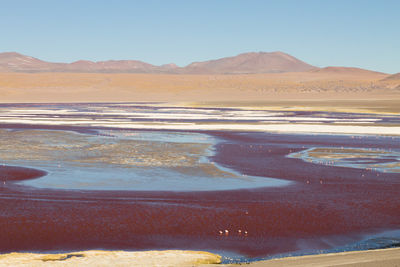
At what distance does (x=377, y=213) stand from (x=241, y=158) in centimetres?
772

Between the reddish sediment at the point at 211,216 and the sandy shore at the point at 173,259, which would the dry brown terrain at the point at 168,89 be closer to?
the reddish sediment at the point at 211,216

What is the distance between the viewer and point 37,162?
56.6ft

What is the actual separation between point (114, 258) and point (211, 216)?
3065 millimetres

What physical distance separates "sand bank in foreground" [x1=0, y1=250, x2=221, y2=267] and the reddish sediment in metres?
0.47

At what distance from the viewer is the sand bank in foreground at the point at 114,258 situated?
761 cm

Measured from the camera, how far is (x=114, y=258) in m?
7.89

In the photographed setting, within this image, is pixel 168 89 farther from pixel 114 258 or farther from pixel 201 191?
pixel 114 258

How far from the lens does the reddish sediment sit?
8969 mm

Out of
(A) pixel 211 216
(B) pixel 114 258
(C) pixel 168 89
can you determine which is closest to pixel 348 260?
(B) pixel 114 258

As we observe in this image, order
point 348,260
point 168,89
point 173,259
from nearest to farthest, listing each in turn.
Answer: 1. point 348,260
2. point 173,259
3. point 168,89

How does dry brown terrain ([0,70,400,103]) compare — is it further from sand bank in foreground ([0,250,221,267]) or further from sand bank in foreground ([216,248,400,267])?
sand bank in foreground ([216,248,400,267])

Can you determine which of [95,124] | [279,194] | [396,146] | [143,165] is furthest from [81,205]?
[95,124]

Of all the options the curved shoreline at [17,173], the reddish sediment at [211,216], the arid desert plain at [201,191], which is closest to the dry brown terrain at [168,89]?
the arid desert plain at [201,191]

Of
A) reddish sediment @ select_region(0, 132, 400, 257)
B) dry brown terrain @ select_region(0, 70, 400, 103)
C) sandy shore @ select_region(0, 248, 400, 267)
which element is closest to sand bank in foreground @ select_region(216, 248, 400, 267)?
sandy shore @ select_region(0, 248, 400, 267)
